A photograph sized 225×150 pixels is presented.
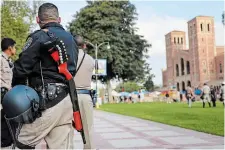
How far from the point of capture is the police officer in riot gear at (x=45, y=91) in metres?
2.93

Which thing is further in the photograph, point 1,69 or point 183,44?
point 183,44

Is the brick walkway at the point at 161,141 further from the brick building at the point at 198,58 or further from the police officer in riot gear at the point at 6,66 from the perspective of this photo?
the brick building at the point at 198,58

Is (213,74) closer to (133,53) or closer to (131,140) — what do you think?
(133,53)

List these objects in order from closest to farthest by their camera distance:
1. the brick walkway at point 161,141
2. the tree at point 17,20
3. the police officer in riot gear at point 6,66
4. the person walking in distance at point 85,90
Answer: the person walking in distance at point 85,90 < the police officer in riot gear at point 6,66 < the brick walkway at point 161,141 < the tree at point 17,20

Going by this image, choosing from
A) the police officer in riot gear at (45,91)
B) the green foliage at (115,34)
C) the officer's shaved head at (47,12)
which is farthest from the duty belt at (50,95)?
the green foliage at (115,34)

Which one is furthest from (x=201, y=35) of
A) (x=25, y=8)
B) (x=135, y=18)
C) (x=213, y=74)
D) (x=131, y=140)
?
(x=131, y=140)

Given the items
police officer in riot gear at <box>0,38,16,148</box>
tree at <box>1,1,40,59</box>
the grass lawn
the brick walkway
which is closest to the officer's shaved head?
police officer in riot gear at <box>0,38,16,148</box>

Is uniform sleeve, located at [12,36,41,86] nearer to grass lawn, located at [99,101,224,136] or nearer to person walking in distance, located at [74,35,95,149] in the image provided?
person walking in distance, located at [74,35,95,149]

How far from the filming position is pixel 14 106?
2.87m

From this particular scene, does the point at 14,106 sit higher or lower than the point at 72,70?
lower

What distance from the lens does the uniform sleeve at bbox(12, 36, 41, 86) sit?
2959mm

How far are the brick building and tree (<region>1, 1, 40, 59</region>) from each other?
5838 centimetres

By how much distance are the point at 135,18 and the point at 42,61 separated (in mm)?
46420

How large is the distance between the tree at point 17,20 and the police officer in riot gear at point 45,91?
29568 millimetres
